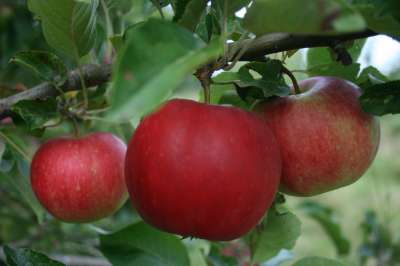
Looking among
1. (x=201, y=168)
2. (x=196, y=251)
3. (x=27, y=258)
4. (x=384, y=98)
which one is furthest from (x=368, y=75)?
(x=196, y=251)

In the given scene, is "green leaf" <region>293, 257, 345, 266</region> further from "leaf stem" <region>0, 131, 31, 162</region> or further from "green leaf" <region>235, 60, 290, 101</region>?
"leaf stem" <region>0, 131, 31, 162</region>

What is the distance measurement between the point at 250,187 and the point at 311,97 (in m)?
0.20

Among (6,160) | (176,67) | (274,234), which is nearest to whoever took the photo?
(176,67)

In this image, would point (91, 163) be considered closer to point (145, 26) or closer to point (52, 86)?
point (52, 86)

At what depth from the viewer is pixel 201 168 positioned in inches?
26.7

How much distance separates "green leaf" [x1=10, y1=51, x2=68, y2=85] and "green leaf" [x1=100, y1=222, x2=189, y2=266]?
28 centimetres

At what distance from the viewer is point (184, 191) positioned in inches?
26.8

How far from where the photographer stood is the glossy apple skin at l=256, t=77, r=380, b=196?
80 cm

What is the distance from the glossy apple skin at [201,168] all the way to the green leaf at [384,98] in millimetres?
160

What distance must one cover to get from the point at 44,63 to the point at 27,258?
33 centimetres

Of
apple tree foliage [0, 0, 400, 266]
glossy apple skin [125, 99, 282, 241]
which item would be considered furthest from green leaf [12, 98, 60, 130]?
glossy apple skin [125, 99, 282, 241]

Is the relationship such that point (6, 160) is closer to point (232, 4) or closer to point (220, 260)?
point (220, 260)

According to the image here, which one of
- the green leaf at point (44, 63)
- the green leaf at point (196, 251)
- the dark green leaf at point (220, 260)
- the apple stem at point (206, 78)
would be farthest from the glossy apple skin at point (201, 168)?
the green leaf at point (196, 251)

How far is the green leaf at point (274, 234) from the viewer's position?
1032 mm
